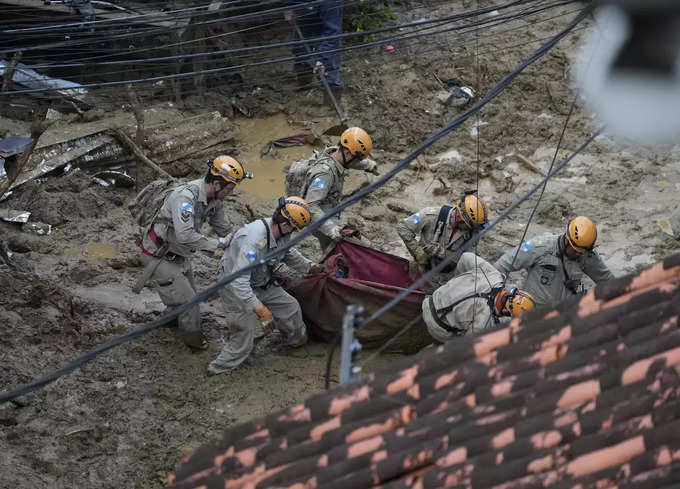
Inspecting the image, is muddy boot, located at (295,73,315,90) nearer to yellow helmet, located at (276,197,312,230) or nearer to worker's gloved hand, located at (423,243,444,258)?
worker's gloved hand, located at (423,243,444,258)

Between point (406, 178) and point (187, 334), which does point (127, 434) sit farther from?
point (406, 178)

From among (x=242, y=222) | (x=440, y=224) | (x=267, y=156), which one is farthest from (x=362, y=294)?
(x=267, y=156)

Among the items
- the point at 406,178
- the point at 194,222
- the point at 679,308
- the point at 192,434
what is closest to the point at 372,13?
the point at 406,178

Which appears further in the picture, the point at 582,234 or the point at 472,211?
the point at 472,211

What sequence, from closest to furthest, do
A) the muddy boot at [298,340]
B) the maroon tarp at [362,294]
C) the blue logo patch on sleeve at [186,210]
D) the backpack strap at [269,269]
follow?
the backpack strap at [269,269] < the blue logo patch on sleeve at [186,210] < the maroon tarp at [362,294] < the muddy boot at [298,340]

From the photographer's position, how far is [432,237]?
8094 mm

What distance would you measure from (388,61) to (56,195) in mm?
6420

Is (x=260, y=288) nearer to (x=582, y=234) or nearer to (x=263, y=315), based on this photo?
(x=263, y=315)

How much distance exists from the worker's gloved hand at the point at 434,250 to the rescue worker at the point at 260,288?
1065 mm

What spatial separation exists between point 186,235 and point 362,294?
176 cm

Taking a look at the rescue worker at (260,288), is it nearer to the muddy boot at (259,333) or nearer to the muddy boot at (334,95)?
the muddy boot at (259,333)

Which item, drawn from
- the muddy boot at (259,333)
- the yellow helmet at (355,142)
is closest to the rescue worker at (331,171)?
the yellow helmet at (355,142)

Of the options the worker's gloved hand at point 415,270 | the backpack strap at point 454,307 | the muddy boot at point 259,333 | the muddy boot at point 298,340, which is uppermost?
the worker's gloved hand at point 415,270

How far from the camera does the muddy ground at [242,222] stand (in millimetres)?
7012
